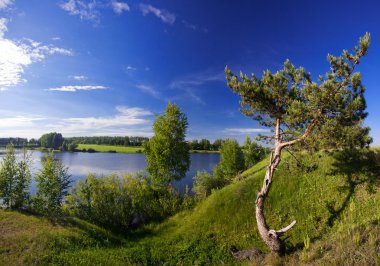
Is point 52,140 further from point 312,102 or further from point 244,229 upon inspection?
point 312,102

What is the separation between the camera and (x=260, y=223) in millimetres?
14125

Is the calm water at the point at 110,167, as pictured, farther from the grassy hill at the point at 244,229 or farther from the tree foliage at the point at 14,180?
the grassy hill at the point at 244,229

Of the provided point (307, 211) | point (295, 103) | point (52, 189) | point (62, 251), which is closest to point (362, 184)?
point (307, 211)

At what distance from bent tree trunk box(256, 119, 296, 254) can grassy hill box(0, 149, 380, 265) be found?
2.36 ft

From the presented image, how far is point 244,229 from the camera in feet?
55.5

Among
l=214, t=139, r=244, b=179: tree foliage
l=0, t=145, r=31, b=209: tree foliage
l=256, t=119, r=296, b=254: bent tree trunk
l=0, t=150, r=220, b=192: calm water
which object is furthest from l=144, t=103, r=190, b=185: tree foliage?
l=214, t=139, r=244, b=179: tree foliage

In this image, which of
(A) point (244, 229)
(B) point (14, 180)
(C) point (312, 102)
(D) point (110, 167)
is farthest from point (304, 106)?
(D) point (110, 167)

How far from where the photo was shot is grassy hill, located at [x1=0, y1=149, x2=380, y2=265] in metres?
12.2

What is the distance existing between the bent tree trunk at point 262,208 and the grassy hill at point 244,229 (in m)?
0.72

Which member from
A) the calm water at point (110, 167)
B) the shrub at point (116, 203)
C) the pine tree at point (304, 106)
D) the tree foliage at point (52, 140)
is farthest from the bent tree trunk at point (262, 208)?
the tree foliage at point (52, 140)

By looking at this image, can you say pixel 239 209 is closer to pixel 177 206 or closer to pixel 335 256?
pixel 177 206

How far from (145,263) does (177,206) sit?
855 centimetres

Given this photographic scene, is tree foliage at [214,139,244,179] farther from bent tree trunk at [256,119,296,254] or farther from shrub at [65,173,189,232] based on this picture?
bent tree trunk at [256,119,296,254]

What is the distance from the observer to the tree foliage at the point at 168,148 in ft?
85.9
